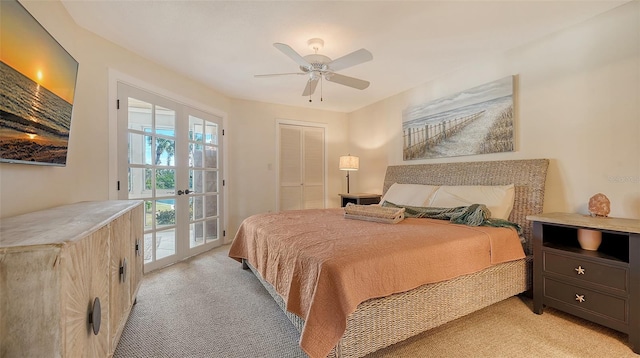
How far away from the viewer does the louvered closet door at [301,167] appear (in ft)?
15.3

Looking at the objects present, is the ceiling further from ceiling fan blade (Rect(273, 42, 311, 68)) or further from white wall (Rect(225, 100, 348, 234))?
white wall (Rect(225, 100, 348, 234))

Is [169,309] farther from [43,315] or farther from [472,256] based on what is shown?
[472,256]

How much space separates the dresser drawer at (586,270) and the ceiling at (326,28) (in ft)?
6.23

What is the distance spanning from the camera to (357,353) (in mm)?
1339

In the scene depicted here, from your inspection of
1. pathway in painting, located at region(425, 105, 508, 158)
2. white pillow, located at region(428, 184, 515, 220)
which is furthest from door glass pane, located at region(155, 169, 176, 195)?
pathway in painting, located at region(425, 105, 508, 158)

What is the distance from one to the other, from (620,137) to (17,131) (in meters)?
3.82

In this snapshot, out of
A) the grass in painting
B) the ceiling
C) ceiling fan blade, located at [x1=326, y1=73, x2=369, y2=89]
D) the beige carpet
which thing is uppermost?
the ceiling

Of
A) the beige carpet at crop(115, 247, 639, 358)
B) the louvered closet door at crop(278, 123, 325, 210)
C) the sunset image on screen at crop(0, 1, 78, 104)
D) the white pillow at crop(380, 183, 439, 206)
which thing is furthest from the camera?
the louvered closet door at crop(278, 123, 325, 210)

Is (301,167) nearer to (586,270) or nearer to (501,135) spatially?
(501,135)

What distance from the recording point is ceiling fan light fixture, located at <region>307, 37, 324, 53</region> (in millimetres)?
2379

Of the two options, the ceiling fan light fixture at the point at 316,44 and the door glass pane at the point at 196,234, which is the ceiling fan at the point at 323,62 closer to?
the ceiling fan light fixture at the point at 316,44

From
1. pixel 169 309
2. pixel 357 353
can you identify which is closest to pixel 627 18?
pixel 357 353

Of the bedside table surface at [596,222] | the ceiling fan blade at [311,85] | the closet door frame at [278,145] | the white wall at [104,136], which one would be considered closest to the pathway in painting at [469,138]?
the bedside table surface at [596,222]

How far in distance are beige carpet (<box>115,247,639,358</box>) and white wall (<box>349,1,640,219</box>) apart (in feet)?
3.24
